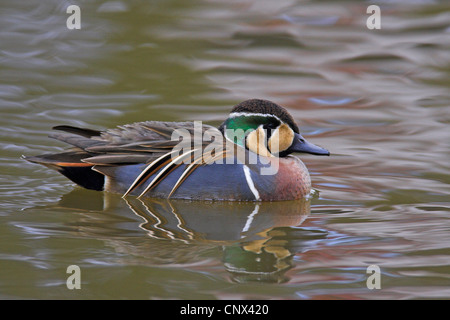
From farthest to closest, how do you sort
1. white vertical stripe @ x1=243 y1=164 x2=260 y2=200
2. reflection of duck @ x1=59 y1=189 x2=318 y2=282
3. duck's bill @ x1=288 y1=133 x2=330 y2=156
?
duck's bill @ x1=288 y1=133 x2=330 y2=156, white vertical stripe @ x1=243 y1=164 x2=260 y2=200, reflection of duck @ x1=59 y1=189 x2=318 y2=282

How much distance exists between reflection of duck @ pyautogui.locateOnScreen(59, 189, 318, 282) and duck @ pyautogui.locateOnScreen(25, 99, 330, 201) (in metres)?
0.12

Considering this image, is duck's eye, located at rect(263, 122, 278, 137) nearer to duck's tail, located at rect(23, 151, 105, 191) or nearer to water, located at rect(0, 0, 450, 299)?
water, located at rect(0, 0, 450, 299)

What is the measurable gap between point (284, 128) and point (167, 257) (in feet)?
7.86

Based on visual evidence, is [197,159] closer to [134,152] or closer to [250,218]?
[134,152]

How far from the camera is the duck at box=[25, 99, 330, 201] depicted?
731 cm

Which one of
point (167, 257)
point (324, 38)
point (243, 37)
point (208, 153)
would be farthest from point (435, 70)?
point (167, 257)

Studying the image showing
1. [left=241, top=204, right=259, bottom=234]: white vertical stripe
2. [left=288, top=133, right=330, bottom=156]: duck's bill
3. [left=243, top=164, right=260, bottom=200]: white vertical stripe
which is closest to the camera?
[left=241, top=204, right=259, bottom=234]: white vertical stripe

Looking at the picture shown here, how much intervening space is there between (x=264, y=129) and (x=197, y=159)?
77cm

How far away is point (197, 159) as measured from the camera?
7.32 m

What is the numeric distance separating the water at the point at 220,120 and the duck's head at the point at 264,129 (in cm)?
59

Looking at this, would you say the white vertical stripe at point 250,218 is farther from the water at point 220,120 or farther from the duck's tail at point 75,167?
the duck's tail at point 75,167

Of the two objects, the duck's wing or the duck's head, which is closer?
the duck's wing

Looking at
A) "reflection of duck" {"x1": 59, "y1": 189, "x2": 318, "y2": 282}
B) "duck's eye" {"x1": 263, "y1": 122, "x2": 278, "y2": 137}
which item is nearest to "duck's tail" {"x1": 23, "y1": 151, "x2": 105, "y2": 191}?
"reflection of duck" {"x1": 59, "y1": 189, "x2": 318, "y2": 282}

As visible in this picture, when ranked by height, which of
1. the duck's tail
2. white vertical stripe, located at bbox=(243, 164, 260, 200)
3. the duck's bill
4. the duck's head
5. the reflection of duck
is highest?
the duck's head
